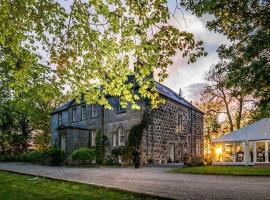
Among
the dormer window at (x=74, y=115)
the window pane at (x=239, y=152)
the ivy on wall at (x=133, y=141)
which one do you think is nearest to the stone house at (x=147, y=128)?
the dormer window at (x=74, y=115)

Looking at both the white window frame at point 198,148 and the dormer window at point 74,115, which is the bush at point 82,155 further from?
the white window frame at point 198,148

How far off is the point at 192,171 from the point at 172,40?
505 inches

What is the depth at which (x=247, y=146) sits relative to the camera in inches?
1222

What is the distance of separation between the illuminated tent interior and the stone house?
103 inches

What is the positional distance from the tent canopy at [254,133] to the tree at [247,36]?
16114 mm

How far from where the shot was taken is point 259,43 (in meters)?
14.2

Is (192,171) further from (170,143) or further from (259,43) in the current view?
A: (170,143)

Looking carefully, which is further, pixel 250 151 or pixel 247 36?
pixel 250 151

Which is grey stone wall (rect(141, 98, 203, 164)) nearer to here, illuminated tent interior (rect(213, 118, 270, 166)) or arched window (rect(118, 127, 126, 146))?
arched window (rect(118, 127, 126, 146))

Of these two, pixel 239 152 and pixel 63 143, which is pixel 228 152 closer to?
pixel 239 152

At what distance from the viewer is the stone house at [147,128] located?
107 feet

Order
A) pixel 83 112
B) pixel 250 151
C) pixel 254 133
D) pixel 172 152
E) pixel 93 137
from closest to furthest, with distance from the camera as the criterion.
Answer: pixel 254 133
pixel 250 151
pixel 172 152
pixel 93 137
pixel 83 112

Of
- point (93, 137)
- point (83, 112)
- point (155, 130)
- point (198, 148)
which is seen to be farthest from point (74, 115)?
point (198, 148)

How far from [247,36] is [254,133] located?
17.9m
